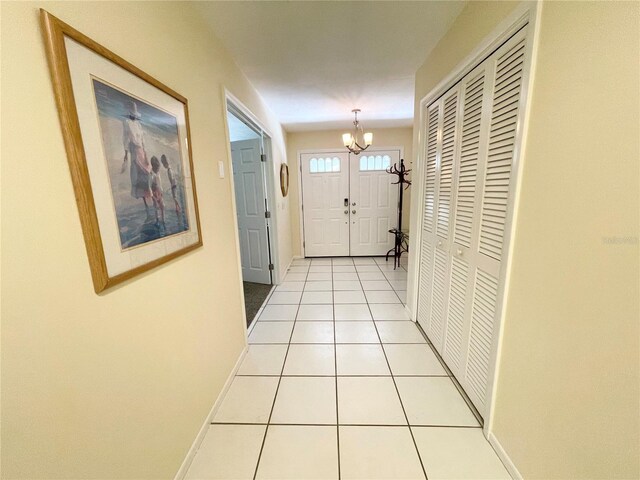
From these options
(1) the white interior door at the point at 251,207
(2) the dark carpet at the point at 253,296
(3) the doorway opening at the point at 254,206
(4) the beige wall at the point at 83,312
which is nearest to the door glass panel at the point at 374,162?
(3) the doorway opening at the point at 254,206

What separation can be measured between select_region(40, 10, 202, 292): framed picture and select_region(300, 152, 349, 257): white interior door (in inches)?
134

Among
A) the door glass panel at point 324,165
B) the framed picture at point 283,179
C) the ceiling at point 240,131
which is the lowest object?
the framed picture at point 283,179

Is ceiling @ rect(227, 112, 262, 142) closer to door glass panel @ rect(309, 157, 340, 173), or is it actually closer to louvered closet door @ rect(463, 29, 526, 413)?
door glass panel @ rect(309, 157, 340, 173)

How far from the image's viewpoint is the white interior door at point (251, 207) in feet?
10.1

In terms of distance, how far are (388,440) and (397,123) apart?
4039mm

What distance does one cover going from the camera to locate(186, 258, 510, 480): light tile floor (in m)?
1.17

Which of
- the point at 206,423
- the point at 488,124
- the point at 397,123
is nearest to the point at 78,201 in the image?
the point at 206,423

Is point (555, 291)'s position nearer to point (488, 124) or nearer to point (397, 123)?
point (488, 124)

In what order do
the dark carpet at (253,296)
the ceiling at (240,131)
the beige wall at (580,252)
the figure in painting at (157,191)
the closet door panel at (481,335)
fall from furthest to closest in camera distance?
the ceiling at (240,131) < the dark carpet at (253,296) < the closet door panel at (481,335) < the figure in painting at (157,191) < the beige wall at (580,252)

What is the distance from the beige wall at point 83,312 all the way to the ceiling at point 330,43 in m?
0.35

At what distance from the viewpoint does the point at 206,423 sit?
136cm

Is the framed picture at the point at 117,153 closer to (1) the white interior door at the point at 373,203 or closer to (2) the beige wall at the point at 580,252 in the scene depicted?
(2) the beige wall at the point at 580,252

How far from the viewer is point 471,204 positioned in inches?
55.0

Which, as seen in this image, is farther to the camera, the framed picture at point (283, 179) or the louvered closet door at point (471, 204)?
the framed picture at point (283, 179)
